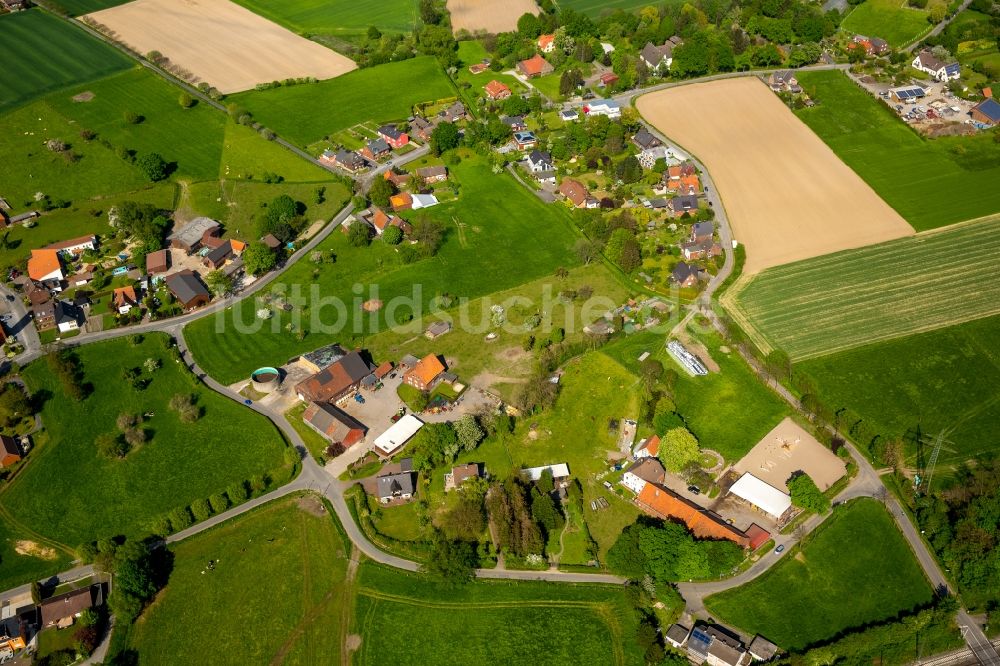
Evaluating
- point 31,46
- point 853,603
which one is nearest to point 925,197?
point 853,603

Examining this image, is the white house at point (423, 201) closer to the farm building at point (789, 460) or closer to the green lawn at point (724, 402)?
the green lawn at point (724, 402)

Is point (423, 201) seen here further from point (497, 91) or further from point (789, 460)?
point (789, 460)

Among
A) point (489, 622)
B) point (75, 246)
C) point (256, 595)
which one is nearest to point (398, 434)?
point (256, 595)

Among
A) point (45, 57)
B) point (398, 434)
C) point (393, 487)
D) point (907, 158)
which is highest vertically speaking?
point (45, 57)

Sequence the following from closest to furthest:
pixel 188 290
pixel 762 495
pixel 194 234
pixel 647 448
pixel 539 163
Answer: pixel 762 495 < pixel 647 448 < pixel 188 290 < pixel 194 234 < pixel 539 163

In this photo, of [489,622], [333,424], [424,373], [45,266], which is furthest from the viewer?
[45,266]

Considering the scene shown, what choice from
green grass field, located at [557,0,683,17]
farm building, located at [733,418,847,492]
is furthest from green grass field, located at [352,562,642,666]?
green grass field, located at [557,0,683,17]

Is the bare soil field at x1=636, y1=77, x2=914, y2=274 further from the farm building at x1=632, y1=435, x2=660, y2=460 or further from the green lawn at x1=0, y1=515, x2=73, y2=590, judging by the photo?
the green lawn at x1=0, y1=515, x2=73, y2=590

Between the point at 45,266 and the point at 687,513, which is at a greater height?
the point at 45,266

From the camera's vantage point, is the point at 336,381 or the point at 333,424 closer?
the point at 333,424
